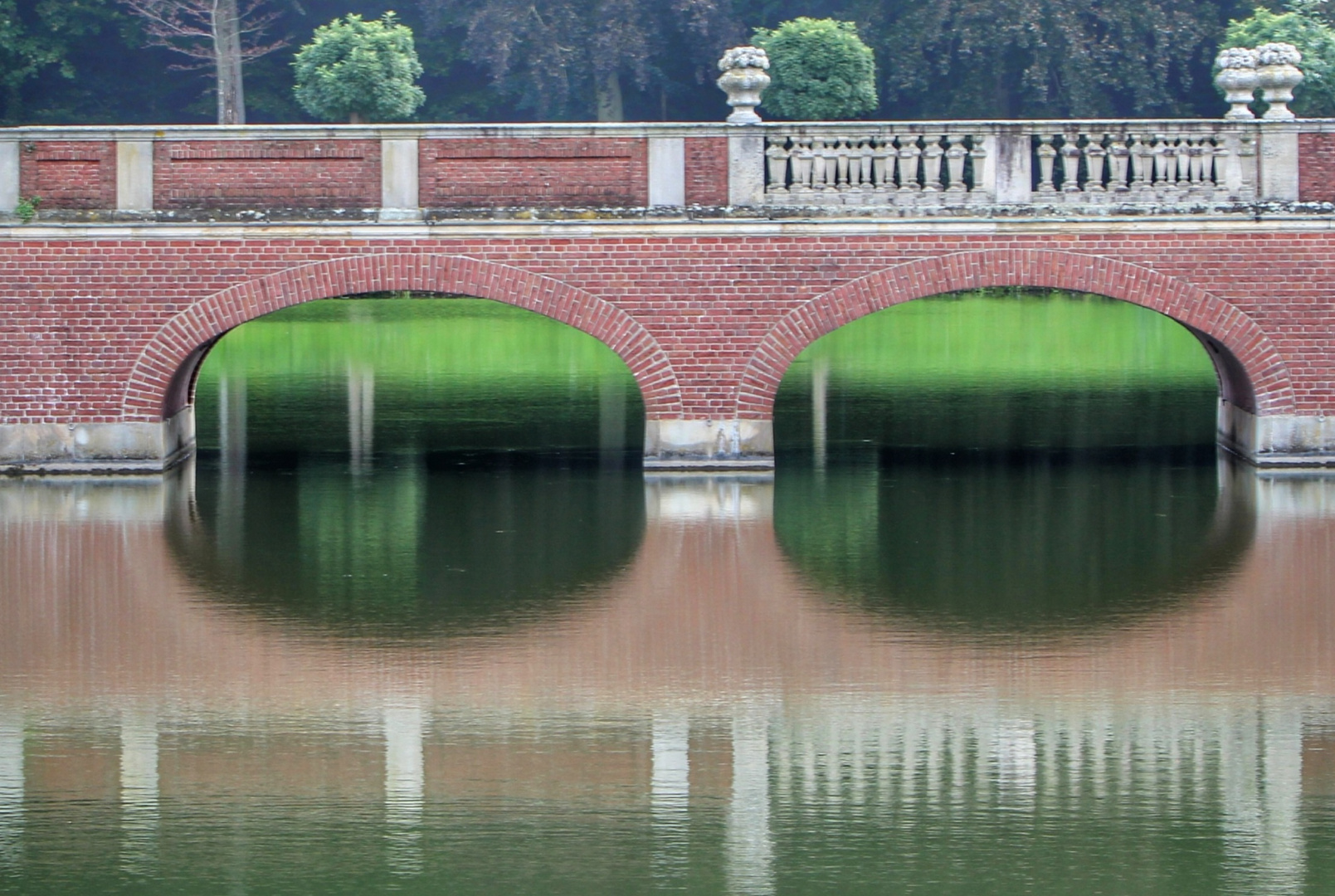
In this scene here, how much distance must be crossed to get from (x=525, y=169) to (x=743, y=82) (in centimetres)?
203

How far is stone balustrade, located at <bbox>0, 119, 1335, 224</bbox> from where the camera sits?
1748cm

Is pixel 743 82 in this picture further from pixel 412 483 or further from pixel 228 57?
pixel 228 57

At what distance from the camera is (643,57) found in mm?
52781

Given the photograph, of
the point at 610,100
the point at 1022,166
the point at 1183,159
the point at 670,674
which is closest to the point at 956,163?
the point at 1022,166

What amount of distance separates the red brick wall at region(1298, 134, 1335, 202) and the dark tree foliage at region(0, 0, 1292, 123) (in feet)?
103

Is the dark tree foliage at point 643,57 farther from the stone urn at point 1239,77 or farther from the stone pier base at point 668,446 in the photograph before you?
the stone pier base at point 668,446

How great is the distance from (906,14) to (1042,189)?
34.7 meters

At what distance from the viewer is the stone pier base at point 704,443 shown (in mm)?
17922

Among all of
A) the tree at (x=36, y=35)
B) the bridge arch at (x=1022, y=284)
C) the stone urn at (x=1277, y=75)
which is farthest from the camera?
the tree at (x=36, y=35)

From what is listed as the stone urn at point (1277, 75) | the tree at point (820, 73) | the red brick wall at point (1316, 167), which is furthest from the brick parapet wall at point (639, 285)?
the tree at point (820, 73)

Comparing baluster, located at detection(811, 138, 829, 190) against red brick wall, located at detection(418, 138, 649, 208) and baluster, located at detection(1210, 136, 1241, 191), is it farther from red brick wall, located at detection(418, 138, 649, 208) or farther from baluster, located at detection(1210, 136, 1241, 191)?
baluster, located at detection(1210, 136, 1241, 191)

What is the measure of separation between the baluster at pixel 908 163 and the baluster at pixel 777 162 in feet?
3.14

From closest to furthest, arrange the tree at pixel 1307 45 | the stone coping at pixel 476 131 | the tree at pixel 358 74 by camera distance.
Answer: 1. the stone coping at pixel 476 131
2. the tree at pixel 1307 45
3. the tree at pixel 358 74

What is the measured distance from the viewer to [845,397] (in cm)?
2641
